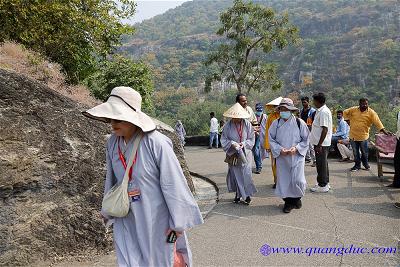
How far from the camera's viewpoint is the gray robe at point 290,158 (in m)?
6.05

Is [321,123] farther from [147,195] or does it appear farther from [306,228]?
[147,195]

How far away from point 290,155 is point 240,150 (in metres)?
0.89

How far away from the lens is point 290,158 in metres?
6.16

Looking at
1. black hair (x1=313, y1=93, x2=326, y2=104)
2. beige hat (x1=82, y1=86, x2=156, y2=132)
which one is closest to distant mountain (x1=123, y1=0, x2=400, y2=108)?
black hair (x1=313, y1=93, x2=326, y2=104)

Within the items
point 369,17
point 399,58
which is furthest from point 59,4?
point 369,17

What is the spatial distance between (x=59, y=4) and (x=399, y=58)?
6206 cm

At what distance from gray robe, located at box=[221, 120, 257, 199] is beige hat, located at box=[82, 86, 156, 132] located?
3.98m

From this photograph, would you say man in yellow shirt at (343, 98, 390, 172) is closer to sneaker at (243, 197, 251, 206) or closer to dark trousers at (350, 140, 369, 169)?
dark trousers at (350, 140, 369, 169)

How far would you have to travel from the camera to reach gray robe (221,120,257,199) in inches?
263

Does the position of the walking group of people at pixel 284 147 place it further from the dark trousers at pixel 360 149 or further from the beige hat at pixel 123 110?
the beige hat at pixel 123 110

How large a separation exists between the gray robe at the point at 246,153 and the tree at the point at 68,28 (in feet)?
20.3

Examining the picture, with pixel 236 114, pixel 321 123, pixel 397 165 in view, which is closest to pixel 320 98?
pixel 321 123

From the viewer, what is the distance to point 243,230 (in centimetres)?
531

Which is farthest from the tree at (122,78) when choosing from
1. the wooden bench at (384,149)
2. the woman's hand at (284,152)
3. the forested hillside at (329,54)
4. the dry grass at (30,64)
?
the forested hillside at (329,54)
